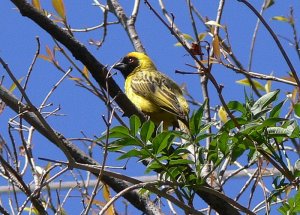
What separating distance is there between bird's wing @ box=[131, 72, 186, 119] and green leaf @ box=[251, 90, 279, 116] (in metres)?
2.63

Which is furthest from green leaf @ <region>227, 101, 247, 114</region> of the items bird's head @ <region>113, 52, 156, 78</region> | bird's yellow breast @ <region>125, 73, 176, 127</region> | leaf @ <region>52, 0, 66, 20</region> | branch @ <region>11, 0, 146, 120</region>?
bird's head @ <region>113, 52, 156, 78</region>

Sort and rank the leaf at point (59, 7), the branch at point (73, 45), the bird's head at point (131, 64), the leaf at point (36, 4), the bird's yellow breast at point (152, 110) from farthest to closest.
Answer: the bird's head at point (131, 64)
the bird's yellow breast at point (152, 110)
the leaf at point (36, 4)
the leaf at point (59, 7)
the branch at point (73, 45)

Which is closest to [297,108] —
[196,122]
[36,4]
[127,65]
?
[196,122]

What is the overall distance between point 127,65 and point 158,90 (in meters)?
0.89

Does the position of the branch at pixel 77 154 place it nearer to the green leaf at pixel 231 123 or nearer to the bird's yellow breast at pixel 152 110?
the green leaf at pixel 231 123

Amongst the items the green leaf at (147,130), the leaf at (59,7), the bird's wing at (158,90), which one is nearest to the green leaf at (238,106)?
the green leaf at (147,130)

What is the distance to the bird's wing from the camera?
199 inches

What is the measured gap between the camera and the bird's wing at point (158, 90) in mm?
5059

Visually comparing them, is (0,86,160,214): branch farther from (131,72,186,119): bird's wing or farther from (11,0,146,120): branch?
(131,72,186,119): bird's wing

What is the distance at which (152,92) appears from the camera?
211 inches

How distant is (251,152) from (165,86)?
137 inches

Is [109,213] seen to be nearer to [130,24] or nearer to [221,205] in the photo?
[221,205]

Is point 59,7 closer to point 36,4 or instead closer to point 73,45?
point 36,4

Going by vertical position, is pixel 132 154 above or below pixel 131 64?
below
